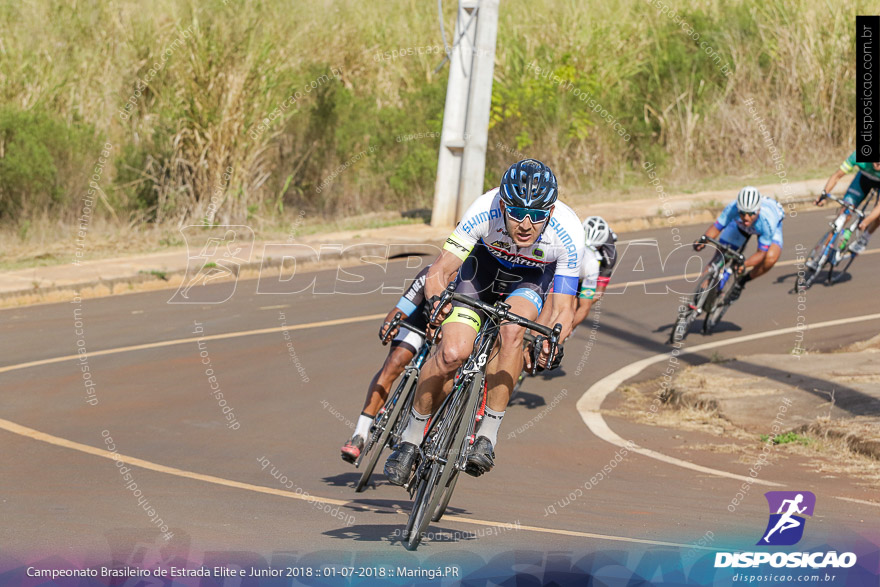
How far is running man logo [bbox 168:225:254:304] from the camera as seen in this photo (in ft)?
53.4

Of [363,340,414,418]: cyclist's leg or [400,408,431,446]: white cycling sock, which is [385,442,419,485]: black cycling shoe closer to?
[400,408,431,446]: white cycling sock

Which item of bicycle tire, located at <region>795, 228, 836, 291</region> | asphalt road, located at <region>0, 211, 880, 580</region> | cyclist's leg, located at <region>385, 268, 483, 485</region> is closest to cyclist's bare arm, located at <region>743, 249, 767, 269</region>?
asphalt road, located at <region>0, 211, 880, 580</region>

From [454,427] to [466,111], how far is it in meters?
14.7

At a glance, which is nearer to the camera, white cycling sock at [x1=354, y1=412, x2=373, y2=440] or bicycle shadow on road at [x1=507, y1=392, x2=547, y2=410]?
white cycling sock at [x1=354, y1=412, x2=373, y2=440]

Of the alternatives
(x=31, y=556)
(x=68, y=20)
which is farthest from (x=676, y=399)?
(x=68, y=20)

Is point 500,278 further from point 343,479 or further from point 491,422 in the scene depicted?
point 343,479

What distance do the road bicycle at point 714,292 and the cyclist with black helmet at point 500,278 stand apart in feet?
21.6

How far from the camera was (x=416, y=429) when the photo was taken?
686 centimetres

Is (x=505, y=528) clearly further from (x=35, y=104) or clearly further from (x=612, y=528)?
(x=35, y=104)

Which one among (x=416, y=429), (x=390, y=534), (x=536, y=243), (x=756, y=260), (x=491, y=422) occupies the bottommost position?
(x=390, y=534)

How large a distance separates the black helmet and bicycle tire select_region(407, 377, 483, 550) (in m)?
1.02

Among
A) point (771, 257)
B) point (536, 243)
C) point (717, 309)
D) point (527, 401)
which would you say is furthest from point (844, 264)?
point (536, 243)

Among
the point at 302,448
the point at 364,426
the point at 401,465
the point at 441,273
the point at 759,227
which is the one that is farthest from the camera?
the point at 759,227

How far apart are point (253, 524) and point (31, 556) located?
1317 millimetres
